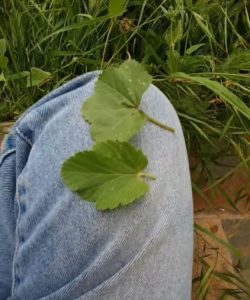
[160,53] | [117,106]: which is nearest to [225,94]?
[160,53]

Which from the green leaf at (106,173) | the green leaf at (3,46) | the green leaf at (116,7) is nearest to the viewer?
the green leaf at (106,173)

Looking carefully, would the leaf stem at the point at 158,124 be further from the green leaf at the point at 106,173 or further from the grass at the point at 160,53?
the grass at the point at 160,53

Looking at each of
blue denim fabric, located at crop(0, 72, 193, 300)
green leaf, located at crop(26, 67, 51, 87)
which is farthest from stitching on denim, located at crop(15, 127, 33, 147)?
green leaf, located at crop(26, 67, 51, 87)

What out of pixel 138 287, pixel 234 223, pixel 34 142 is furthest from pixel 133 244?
pixel 234 223

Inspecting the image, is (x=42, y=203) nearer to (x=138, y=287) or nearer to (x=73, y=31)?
(x=138, y=287)

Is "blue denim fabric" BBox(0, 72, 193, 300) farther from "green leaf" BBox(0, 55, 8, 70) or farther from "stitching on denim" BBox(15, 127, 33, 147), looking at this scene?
"green leaf" BBox(0, 55, 8, 70)

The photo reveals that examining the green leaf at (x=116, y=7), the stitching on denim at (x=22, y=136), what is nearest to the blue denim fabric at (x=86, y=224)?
the stitching on denim at (x=22, y=136)
